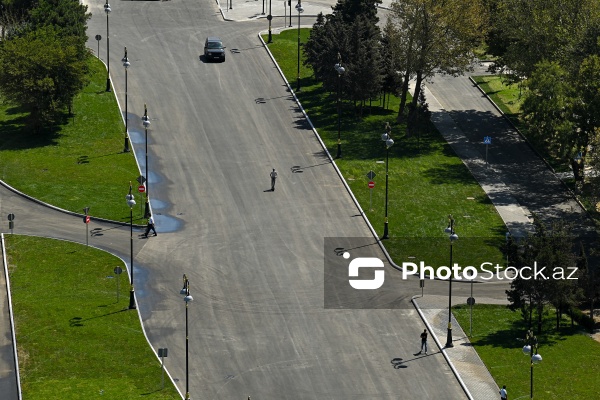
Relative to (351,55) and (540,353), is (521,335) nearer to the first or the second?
(540,353)

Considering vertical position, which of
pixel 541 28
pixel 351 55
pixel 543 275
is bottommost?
pixel 543 275

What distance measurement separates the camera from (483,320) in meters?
94.4

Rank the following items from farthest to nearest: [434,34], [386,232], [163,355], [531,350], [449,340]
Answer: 1. [434,34]
2. [386,232]
3. [449,340]
4. [531,350]
5. [163,355]

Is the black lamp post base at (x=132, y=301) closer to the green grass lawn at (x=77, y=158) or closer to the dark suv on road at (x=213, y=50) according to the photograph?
the green grass lawn at (x=77, y=158)

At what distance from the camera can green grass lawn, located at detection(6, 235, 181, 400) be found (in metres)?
84.6

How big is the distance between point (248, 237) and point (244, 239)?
0.39 meters

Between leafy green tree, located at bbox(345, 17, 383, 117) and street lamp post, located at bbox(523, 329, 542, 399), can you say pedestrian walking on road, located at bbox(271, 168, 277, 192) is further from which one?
street lamp post, located at bbox(523, 329, 542, 399)

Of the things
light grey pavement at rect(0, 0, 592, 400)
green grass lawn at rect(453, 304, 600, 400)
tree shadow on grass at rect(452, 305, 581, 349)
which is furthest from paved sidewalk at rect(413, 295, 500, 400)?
tree shadow on grass at rect(452, 305, 581, 349)

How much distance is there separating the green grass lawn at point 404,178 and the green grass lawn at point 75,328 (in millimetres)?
20485

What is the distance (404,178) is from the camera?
113 metres

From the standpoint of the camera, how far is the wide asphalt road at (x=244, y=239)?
87.7 meters

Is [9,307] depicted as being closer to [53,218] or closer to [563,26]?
[53,218]

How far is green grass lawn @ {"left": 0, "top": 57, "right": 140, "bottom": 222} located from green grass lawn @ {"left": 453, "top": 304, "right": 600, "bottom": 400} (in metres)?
27.4

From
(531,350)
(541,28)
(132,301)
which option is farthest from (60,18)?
(531,350)
